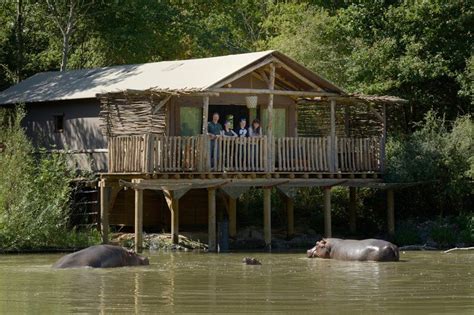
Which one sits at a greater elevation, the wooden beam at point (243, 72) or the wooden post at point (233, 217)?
the wooden beam at point (243, 72)

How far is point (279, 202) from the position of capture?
39.1m

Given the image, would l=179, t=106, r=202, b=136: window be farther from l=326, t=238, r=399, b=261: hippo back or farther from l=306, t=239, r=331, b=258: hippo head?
l=326, t=238, r=399, b=261: hippo back

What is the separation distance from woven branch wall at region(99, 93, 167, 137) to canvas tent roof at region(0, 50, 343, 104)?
39 cm

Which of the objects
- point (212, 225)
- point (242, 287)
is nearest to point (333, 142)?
point (212, 225)

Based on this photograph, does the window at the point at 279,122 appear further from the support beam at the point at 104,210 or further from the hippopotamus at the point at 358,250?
the hippopotamus at the point at 358,250

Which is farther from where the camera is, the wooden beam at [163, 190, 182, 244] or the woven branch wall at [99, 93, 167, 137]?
the woven branch wall at [99, 93, 167, 137]

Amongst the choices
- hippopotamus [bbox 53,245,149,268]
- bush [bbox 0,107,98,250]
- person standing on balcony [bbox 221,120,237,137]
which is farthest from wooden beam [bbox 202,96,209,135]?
hippopotamus [bbox 53,245,149,268]

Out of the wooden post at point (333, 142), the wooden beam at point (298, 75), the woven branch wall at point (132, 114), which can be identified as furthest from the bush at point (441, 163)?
the woven branch wall at point (132, 114)

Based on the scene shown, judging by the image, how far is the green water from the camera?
18688 millimetres

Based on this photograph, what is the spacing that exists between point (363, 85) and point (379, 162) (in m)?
3.95

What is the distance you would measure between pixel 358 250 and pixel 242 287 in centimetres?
771

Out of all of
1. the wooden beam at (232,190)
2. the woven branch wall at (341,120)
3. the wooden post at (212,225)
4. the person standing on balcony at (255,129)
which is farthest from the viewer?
the woven branch wall at (341,120)

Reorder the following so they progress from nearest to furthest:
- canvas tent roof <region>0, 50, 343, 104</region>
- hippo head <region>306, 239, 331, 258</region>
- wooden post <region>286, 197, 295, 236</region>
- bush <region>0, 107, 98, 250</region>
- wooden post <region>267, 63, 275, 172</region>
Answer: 1. hippo head <region>306, 239, 331, 258</region>
2. bush <region>0, 107, 98, 250</region>
3. wooden post <region>267, 63, 275, 172</region>
4. canvas tent roof <region>0, 50, 343, 104</region>
5. wooden post <region>286, 197, 295, 236</region>

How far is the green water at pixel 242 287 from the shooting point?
1869 centimetres
